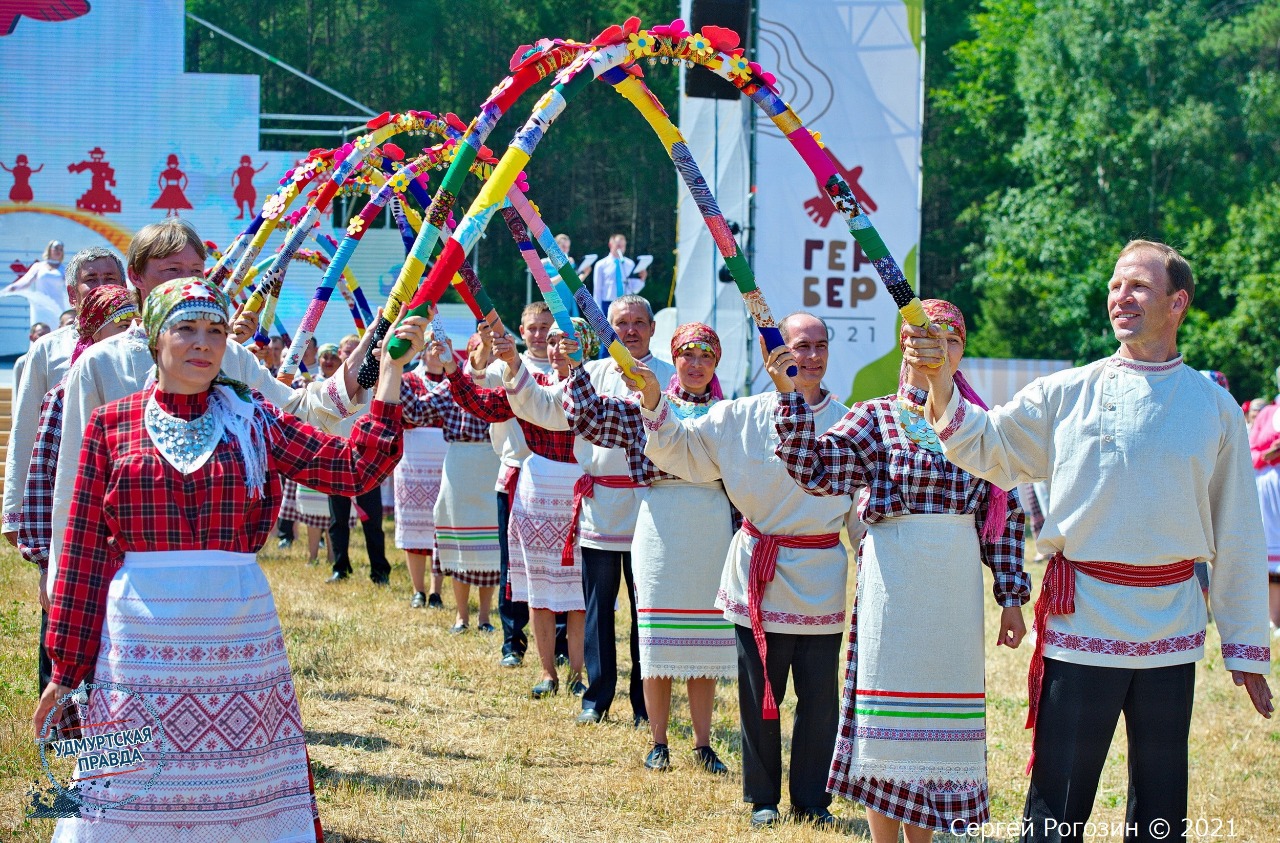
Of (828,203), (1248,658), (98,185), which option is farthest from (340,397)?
(98,185)

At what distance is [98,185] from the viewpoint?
72.7 feet

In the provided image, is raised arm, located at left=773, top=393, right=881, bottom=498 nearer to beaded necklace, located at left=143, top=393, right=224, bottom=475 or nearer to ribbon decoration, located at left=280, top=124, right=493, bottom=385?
beaded necklace, located at left=143, top=393, right=224, bottom=475

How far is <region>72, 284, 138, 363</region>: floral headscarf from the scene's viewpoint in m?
4.45

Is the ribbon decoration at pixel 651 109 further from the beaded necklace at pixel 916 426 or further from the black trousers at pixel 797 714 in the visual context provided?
the black trousers at pixel 797 714

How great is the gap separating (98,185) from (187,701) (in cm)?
2106

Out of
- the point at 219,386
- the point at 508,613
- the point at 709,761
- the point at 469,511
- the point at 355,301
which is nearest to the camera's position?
the point at 219,386

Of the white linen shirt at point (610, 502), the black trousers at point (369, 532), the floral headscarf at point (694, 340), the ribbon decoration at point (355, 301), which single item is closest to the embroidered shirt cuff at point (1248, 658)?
the floral headscarf at point (694, 340)

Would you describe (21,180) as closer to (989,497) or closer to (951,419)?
(989,497)

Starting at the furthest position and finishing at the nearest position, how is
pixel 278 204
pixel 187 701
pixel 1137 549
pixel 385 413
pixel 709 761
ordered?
pixel 278 204
pixel 709 761
pixel 1137 549
pixel 385 413
pixel 187 701

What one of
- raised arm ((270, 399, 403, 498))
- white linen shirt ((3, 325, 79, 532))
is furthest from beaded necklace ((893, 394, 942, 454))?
white linen shirt ((3, 325, 79, 532))

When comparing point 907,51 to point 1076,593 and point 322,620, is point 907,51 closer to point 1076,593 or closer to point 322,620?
point 322,620

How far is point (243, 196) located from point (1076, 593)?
67.0ft

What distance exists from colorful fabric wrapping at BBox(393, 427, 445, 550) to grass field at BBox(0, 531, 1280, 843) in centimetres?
107

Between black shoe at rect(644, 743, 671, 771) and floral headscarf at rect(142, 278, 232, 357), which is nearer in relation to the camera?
floral headscarf at rect(142, 278, 232, 357)
